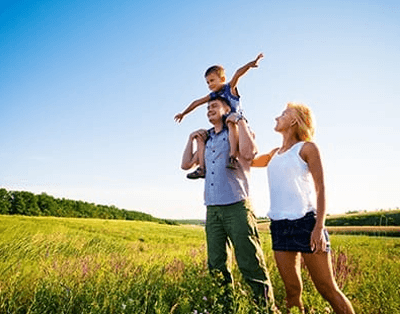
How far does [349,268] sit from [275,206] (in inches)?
154

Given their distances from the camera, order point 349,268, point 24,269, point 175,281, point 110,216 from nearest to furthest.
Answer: point 24,269 → point 175,281 → point 349,268 → point 110,216

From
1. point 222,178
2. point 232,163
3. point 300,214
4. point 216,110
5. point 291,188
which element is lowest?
point 300,214

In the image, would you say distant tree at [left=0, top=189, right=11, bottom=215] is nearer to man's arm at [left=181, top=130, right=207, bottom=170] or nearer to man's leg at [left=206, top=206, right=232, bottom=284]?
man's arm at [left=181, top=130, right=207, bottom=170]

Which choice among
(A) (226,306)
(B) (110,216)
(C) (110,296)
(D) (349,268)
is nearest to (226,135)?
(A) (226,306)

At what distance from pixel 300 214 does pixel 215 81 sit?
1.95m

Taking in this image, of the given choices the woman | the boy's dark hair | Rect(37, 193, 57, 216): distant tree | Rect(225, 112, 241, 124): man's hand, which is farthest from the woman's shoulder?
Rect(37, 193, 57, 216): distant tree

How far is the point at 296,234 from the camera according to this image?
9.27 feet

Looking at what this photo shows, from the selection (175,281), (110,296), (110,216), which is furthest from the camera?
(110,216)

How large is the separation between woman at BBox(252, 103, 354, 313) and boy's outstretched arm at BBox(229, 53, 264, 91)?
120 centimetres

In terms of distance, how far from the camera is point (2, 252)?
14.4ft

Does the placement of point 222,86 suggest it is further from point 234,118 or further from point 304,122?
point 304,122

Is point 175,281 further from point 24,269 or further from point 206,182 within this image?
point 24,269

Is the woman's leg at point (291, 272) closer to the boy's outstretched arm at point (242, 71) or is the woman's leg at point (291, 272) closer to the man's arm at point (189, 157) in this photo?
the man's arm at point (189, 157)

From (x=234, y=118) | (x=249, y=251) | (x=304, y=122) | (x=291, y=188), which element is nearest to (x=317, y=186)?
(x=291, y=188)
